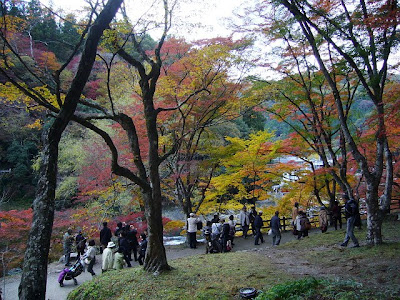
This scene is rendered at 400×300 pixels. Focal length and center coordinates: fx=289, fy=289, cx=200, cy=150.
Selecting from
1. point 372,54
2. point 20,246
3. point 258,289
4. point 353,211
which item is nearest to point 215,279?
point 258,289

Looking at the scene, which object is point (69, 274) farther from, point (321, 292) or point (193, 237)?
point (321, 292)

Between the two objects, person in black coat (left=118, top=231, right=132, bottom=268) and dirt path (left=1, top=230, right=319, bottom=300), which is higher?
person in black coat (left=118, top=231, right=132, bottom=268)

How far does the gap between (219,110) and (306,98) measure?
3881 millimetres

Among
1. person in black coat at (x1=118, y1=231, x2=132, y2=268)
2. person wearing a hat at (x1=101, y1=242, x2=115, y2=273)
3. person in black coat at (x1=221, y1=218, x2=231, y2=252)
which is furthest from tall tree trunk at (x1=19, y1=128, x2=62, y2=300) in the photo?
person in black coat at (x1=221, y1=218, x2=231, y2=252)

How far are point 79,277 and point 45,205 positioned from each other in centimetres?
753

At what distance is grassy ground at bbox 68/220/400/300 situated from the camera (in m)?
4.65

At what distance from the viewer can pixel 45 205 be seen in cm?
411

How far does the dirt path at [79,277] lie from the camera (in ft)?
29.5

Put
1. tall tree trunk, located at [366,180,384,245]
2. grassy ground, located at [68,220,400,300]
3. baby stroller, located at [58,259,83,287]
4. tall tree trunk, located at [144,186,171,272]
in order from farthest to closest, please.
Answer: baby stroller, located at [58,259,83,287] → tall tree trunk, located at [366,180,384,245] → tall tree trunk, located at [144,186,171,272] → grassy ground, located at [68,220,400,300]

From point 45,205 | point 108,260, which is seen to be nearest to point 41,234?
point 45,205

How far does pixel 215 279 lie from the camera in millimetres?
6773

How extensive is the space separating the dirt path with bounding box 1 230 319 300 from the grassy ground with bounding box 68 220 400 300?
1.11 meters

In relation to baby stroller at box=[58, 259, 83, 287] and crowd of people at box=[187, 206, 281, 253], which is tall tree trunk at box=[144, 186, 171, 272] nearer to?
baby stroller at box=[58, 259, 83, 287]

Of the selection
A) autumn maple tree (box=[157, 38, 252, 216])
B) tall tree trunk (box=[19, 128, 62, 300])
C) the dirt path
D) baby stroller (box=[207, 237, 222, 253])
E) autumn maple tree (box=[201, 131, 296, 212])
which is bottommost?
the dirt path
